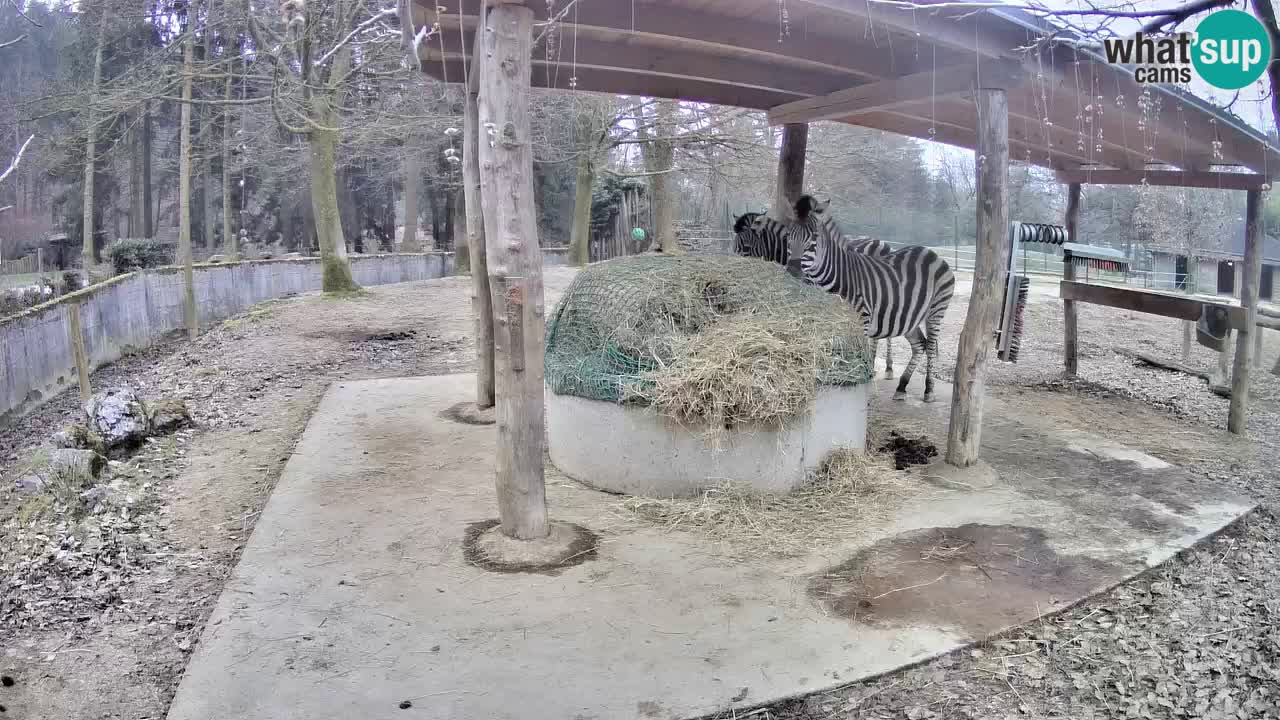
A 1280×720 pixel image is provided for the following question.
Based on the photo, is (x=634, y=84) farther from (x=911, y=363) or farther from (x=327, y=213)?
(x=327, y=213)

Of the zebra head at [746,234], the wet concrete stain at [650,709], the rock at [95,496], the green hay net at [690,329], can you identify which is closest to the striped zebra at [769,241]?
the zebra head at [746,234]

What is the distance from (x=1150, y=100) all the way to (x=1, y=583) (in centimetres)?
790

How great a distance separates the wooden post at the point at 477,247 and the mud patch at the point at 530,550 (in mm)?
2709

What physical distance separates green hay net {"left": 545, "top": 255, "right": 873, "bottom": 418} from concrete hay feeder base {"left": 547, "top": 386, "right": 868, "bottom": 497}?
0.48ft

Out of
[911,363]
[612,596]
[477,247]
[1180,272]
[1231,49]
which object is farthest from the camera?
[1180,272]

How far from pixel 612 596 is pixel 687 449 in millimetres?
1502

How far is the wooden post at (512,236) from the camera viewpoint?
4.25 metres

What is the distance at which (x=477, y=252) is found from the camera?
745 centimetres

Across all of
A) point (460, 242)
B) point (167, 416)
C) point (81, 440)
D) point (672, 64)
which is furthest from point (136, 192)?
point (672, 64)

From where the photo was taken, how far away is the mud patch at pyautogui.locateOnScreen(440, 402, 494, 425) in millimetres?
7473

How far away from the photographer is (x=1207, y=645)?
143 inches

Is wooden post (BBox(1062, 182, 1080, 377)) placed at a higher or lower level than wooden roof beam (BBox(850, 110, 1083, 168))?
lower

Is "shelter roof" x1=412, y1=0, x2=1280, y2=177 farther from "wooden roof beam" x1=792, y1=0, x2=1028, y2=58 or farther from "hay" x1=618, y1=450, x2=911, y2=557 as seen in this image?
"hay" x1=618, y1=450, x2=911, y2=557

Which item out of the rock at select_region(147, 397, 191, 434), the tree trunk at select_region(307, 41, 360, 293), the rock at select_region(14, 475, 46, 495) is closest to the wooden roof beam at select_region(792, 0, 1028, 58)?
the rock at select_region(14, 475, 46, 495)
